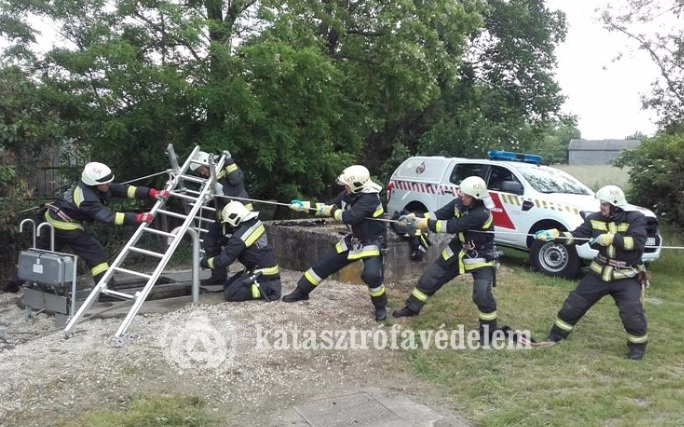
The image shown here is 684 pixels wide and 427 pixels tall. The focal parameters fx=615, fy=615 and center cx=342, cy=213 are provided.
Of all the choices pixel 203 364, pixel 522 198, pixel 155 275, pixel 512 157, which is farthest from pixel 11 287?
pixel 512 157

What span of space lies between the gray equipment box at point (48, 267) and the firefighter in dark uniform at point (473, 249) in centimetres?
365

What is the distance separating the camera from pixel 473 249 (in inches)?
253

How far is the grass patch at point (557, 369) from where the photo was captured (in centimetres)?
460

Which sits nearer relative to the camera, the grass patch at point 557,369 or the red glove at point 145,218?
the grass patch at point 557,369

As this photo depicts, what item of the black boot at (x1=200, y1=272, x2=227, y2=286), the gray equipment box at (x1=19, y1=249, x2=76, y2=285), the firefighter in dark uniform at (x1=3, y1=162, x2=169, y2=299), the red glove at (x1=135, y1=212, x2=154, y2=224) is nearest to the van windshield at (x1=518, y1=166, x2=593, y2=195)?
the black boot at (x1=200, y1=272, x2=227, y2=286)

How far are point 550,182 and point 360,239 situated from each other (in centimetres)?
466

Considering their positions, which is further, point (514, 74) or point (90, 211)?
point (514, 74)

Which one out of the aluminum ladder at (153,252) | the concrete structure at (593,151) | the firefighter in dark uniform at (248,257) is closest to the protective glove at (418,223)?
the firefighter in dark uniform at (248,257)

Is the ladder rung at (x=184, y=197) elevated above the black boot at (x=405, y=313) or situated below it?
above

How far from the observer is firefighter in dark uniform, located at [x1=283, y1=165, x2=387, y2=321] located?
672 centimetres

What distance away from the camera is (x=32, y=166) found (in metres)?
9.17

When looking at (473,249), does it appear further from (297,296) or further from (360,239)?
(297,296)

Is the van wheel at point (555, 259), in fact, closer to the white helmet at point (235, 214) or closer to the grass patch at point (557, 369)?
Answer: the grass patch at point (557, 369)

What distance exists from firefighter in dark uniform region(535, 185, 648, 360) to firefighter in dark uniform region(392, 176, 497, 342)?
80 cm
